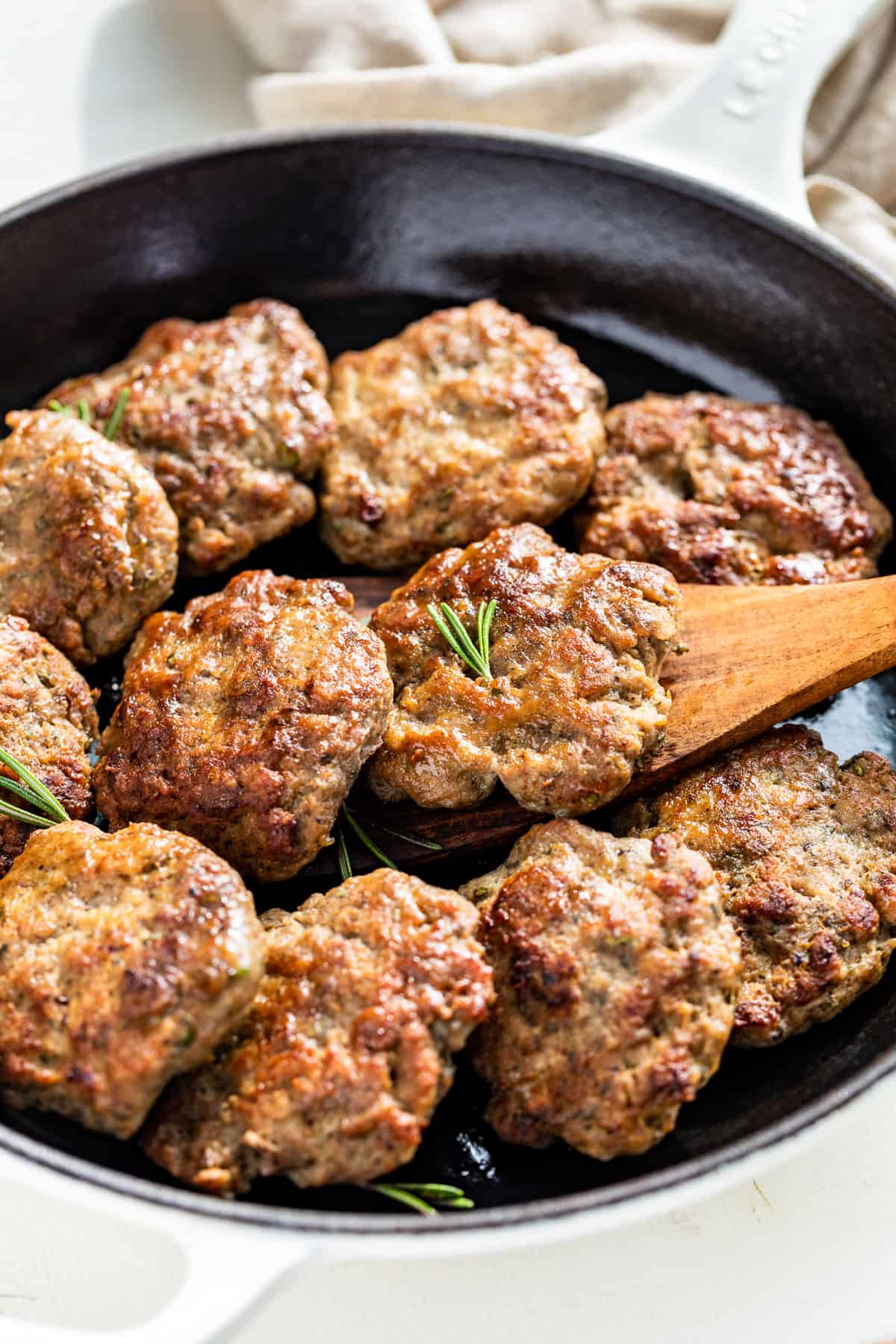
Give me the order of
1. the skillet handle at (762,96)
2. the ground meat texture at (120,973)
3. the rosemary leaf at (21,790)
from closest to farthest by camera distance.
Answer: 1. the ground meat texture at (120,973)
2. the rosemary leaf at (21,790)
3. the skillet handle at (762,96)

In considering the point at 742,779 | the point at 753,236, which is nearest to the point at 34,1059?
the point at 742,779

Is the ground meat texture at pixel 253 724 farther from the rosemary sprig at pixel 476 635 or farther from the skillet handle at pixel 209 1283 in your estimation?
the skillet handle at pixel 209 1283

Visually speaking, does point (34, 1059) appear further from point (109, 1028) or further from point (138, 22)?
point (138, 22)

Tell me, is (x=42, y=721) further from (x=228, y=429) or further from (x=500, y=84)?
(x=500, y=84)

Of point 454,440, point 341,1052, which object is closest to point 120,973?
point 341,1052

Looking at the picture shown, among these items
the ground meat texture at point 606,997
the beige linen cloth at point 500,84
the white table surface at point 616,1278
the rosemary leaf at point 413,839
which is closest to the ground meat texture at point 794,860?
the ground meat texture at point 606,997

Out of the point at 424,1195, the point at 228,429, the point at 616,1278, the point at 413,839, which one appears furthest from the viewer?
the point at 228,429

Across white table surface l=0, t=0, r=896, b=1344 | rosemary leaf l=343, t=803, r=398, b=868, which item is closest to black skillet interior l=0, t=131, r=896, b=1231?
rosemary leaf l=343, t=803, r=398, b=868
